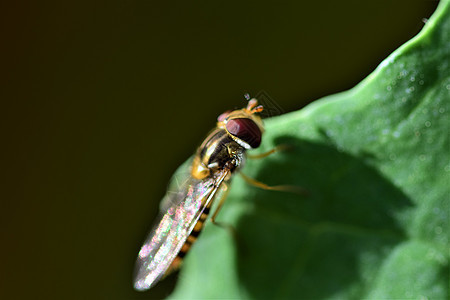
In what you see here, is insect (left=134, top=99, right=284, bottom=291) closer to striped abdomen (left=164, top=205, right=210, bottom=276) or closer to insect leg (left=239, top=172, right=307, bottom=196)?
striped abdomen (left=164, top=205, right=210, bottom=276)

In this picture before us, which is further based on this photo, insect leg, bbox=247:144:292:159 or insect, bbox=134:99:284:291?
insect, bbox=134:99:284:291

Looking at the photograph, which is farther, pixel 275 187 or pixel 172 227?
pixel 172 227

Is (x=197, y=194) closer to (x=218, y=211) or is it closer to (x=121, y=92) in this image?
(x=218, y=211)

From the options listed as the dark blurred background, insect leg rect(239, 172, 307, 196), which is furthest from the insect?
the dark blurred background

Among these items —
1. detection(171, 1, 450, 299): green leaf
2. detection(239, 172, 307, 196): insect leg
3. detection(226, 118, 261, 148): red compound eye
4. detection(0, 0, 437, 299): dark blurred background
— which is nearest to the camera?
detection(171, 1, 450, 299): green leaf

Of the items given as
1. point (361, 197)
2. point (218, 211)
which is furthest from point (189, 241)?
point (361, 197)

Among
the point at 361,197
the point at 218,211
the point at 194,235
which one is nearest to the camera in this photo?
the point at 361,197

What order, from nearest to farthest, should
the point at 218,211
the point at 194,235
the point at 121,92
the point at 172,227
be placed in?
1. the point at 218,211
2. the point at 194,235
3. the point at 172,227
4. the point at 121,92
